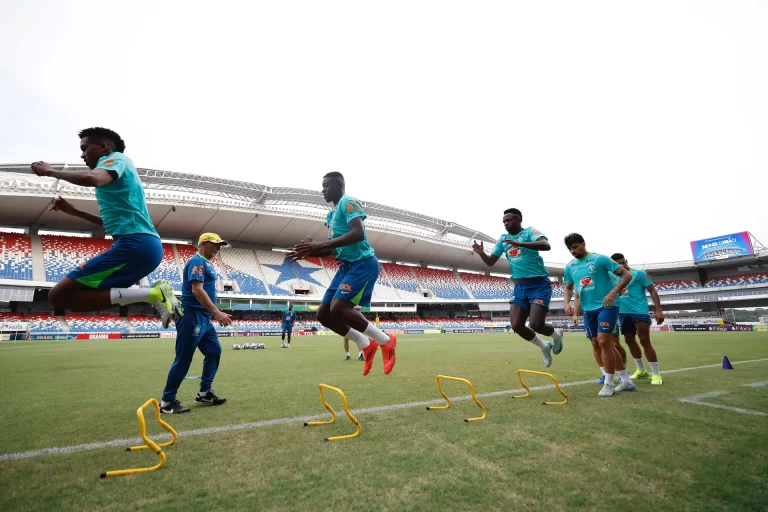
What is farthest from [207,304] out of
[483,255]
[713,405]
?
→ [713,405]

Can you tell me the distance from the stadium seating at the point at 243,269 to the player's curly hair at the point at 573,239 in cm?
4005

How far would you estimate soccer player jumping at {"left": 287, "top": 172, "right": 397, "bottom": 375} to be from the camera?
166 inches

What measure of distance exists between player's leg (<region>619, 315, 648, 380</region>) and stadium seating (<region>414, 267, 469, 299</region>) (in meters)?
48.2

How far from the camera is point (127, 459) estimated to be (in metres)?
2.76

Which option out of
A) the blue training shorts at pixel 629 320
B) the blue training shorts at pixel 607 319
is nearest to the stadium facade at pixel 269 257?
the blue training shorts at pixel 629 320

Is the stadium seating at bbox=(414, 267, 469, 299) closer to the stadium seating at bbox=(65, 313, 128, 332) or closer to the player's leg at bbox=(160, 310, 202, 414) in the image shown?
the stadium seating at bbox=(65, 313, 128, 332)

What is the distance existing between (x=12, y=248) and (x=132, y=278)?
4344 cm

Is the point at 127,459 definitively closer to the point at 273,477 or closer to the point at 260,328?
the point at 273,477

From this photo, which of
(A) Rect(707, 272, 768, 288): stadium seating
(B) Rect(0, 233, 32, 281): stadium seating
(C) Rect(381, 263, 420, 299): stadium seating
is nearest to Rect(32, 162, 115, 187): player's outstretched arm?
(B) Rect(0, 233, 32, 281): stadium seating

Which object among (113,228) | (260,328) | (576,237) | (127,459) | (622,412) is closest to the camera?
(127,459)

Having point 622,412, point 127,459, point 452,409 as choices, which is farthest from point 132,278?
point 622,412

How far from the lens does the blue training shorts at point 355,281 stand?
429 centimetres

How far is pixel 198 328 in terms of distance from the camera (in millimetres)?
4699

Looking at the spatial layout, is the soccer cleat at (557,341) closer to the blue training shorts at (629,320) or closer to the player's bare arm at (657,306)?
the blue training shorts at (629,320)
